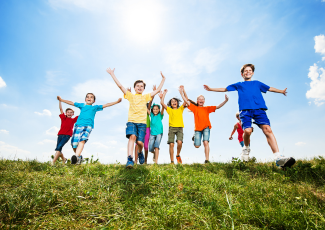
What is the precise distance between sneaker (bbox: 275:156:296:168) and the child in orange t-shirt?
288cm

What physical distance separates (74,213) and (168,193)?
1.55m

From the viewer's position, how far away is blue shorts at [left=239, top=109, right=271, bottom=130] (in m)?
5.54

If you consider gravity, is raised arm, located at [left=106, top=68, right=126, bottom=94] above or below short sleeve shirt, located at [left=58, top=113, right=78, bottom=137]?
above

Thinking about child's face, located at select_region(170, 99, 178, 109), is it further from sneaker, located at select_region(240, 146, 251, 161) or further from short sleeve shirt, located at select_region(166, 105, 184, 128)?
sneaker, located at select_region(240, 146, 251, 161)

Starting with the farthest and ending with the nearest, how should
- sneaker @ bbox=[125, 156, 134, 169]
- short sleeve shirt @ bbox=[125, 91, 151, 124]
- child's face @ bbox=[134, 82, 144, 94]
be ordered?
1. child's face @ bbox=[134, 82, 144, 94]
2. short sleeve shirt @ bbox=[125, 91, 151, 124]
3. sneaker @ bbox=[125, 156, 134, 169]

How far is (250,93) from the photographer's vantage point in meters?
5.91

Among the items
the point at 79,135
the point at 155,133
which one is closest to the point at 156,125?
the point at 155,133

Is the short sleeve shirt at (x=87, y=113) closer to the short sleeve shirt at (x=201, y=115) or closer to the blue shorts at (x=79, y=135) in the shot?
the blue shorts at (x=79, y=135)

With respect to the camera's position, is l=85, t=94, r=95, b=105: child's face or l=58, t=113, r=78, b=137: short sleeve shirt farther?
l=58, t=113, r=78, b=137: short sleeve shirt

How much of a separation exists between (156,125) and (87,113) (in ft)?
10.2

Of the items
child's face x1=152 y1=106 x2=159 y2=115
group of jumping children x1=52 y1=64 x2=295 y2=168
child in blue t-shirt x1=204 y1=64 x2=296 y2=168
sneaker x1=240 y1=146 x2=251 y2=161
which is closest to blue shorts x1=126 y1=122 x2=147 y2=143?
group of jumping children x1=52 y1=64 x2=295 y2=168

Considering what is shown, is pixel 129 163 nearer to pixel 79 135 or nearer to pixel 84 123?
pixel 79 135

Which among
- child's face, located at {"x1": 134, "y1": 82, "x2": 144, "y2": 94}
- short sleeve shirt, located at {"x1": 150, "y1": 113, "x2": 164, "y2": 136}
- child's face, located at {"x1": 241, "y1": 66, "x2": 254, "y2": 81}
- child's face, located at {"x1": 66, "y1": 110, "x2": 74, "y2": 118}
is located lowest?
short sleeve shirt, located at {"x1": 150, "y1": 113, "x2": 164, "y2": 136}

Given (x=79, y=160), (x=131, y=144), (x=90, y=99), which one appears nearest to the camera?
(x=131, y=144)
